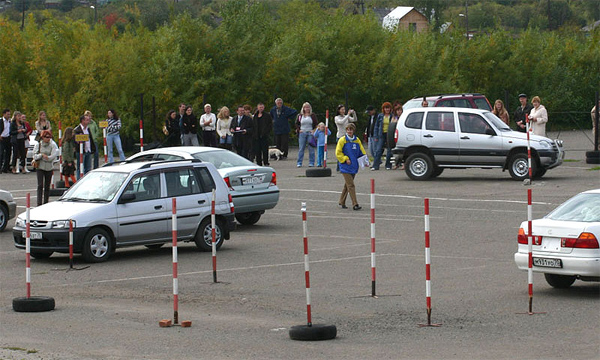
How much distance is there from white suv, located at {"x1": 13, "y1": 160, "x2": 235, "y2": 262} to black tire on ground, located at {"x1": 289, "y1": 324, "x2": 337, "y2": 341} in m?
7.04

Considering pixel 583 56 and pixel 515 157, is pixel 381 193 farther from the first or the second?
pixel 583 56

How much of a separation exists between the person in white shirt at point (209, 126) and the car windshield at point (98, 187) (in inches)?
597

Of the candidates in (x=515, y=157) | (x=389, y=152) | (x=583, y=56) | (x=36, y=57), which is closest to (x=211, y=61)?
(x=36, y=57)

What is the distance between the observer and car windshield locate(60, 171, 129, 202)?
17.9m

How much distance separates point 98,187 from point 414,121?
43.1 ft

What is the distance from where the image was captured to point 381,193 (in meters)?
26.9

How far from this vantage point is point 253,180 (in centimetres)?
2136

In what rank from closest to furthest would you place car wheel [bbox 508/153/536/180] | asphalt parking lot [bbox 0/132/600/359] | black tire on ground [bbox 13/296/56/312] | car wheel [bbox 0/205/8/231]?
asphalt parking lot [bbox 0/132/600/359], black tire on ground [bbox 13/296/56/312], car wheel [bbox 0/205/8/231], car wheel [bbox 508/153/536/180]

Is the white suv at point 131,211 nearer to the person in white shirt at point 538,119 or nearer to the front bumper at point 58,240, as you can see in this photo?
the front bumper at point 58,240

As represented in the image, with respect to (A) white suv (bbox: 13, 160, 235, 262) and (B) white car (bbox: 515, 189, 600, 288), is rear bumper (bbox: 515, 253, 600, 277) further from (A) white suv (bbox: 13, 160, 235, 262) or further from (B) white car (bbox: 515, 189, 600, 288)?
(A) white suv (bbox: 13, 160, 235, 262)

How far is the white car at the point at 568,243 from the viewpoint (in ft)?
43.4

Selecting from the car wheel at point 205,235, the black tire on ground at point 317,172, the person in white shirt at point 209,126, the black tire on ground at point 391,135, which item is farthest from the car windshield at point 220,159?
the person in white shirt at point 209,126

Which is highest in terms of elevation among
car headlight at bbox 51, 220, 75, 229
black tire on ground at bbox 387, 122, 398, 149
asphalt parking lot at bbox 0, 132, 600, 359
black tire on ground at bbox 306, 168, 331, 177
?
black tire on ground at bbox 387, 122, 398, 149

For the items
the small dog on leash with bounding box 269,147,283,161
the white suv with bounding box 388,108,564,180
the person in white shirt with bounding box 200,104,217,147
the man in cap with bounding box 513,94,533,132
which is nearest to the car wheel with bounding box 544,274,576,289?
the white suv with bounding box 388,108,564,180
